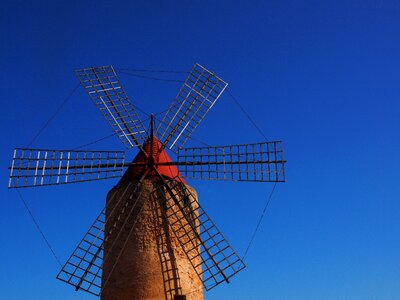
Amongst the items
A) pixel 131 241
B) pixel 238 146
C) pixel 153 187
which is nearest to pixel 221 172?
pixel 238 146

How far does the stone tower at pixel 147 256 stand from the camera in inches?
318

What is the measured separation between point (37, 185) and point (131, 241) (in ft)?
5.79

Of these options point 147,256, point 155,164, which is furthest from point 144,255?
point 155,164

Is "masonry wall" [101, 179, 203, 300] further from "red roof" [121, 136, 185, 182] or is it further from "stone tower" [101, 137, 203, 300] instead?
"red roof" [121, 136, 185, 182]

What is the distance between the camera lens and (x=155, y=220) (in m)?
8.45

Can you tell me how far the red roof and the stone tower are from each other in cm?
2

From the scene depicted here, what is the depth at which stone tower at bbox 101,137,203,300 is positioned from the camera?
807 cm

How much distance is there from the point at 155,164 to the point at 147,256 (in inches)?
58.9

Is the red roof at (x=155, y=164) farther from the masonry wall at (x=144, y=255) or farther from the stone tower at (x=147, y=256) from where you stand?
the masonry wall at (x=144, y=255)

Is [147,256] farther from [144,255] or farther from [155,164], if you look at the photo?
[155,164]

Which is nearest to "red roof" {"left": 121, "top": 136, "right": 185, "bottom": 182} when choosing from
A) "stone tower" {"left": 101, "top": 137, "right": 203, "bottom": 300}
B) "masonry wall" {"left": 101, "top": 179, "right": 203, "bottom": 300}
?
"stone tower" {"left": 101, "top": 137, "right": 203, "bottom": 300}

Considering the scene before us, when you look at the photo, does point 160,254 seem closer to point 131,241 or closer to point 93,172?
point 131,241

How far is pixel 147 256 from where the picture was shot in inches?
323

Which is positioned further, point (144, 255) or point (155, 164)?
point (155, 164)
